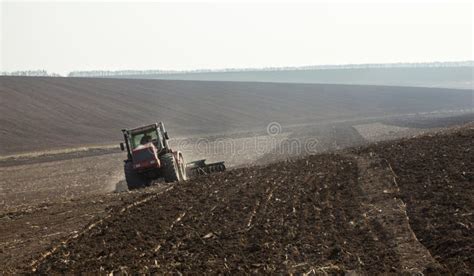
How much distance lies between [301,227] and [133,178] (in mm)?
9052

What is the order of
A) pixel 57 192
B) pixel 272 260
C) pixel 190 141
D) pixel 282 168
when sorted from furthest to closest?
pixel 190 141, pixel 57 192, pixel 282 168, pixel 272 260

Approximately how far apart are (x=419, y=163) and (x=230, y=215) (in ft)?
21.5

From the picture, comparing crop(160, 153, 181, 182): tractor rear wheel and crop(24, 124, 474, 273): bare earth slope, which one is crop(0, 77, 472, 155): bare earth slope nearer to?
crop(160, 153, 181, 182): tractor rear wheel

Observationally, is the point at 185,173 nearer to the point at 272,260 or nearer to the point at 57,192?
the point at 57,192

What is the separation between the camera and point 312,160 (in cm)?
1983

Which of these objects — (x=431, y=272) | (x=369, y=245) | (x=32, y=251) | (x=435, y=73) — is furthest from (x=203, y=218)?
(x=435, y=73)

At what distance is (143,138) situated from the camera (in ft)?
62.3

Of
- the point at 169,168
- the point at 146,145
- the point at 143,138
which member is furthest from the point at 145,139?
the point at 169,168

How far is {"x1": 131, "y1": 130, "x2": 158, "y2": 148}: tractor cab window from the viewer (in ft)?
62.2

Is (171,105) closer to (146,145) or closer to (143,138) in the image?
(143,138)

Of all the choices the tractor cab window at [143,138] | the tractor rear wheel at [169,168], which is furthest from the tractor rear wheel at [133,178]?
the tractor cab window at [143,138]

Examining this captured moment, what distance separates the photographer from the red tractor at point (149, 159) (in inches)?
695

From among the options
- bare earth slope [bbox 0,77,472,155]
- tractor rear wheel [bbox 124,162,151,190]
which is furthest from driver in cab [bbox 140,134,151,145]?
bare earth slope [bbox 0,77,472,155]

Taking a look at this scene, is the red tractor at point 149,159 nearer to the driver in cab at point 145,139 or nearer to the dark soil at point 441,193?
the driver in cab at point 145,139
